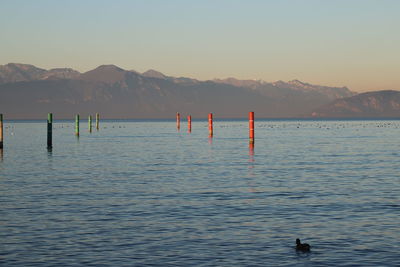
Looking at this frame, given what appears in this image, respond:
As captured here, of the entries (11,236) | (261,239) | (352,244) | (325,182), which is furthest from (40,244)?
(325,182)

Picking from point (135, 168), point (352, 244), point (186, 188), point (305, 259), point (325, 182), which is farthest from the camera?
point (135, 168)

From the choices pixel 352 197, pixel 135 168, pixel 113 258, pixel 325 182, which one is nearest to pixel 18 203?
pixel 113 258

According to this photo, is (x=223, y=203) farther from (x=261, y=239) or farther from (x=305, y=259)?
(x=305, y=259)

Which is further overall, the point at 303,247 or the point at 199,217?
the point at 199,217

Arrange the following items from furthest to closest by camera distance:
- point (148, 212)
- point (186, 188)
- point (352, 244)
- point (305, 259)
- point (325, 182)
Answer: point (325, 182) → point (186, 188) → point (148, 212) → point (352, 244) → point (305, 259)

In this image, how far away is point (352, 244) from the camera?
18.3m

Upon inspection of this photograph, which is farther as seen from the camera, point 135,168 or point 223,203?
point 135,168

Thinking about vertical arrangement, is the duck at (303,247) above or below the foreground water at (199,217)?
above

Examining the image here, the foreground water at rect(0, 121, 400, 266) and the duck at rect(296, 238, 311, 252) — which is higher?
the duck at rect(296, 238, 311, 252)

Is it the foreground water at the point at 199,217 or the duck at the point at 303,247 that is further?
the duck at the point at 303,247

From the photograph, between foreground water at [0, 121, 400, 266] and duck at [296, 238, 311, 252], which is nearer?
foreground water at [0, 121, 400, 266]

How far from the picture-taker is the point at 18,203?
86.4 ft

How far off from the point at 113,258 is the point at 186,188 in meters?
14.9

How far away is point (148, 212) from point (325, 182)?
42.6 feet
